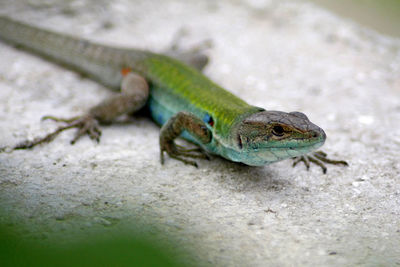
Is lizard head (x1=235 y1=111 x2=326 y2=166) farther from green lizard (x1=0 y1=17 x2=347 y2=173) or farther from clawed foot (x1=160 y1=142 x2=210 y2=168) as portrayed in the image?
clawed foot (x1=160 y1=142 x2=210 y2=168)

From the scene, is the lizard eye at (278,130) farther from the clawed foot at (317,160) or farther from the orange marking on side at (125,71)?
the orange marking on side at (125,71)

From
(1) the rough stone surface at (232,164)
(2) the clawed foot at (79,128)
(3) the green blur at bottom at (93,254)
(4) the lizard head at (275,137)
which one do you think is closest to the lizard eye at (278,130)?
(4) the lizard head at (275,137)

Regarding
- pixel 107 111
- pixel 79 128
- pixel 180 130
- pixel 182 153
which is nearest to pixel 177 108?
pixel 180 130

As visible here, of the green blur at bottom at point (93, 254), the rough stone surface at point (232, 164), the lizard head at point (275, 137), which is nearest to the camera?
the green blur at bottom at point (93, 254)

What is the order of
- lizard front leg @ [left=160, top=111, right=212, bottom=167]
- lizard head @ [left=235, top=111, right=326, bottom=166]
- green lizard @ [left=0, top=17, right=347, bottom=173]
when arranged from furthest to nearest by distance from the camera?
lizard front leg @ [left=160, top=111, right=212, bottom=167] < green lizard @ [left=0, top=17, right=347, bottom=173] < lizard head @ [left=235, top=111, right=326, bottom=166]

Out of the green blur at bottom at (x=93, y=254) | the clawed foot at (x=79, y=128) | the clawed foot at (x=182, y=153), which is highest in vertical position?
the clawed foot at (x=182, y=153)

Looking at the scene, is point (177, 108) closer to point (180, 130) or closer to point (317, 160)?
point (180, 130)

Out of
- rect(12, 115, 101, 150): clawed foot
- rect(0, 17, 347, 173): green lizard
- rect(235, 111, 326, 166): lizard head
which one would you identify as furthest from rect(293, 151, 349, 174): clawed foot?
rect(12, 115, 101, 150): clawed foot
